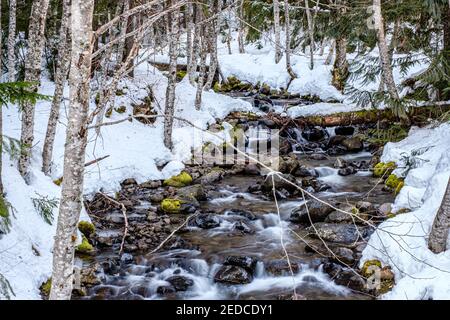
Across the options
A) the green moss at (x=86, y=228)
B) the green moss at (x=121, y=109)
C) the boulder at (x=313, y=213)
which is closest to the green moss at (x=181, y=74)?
the green moss at (x=121, y=109)

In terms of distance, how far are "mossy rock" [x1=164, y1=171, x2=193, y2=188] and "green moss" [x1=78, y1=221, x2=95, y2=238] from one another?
3904 mm

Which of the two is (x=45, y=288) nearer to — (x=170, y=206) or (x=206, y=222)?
(x=206, y=222)

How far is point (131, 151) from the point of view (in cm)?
1348

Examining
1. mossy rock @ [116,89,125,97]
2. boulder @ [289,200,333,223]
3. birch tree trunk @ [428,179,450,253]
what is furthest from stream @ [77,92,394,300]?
mossy rock @ [116,89,125,97]

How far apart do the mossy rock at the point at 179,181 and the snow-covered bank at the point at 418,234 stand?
20.8 feet

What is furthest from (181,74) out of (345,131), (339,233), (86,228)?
(339,233)

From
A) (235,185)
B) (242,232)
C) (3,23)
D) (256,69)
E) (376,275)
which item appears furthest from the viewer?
(256,69)

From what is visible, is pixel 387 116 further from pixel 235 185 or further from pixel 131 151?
pixel 131 151

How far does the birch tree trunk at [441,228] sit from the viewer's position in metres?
6.37

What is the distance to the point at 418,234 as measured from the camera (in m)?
7.07

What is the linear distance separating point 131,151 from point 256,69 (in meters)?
14.9

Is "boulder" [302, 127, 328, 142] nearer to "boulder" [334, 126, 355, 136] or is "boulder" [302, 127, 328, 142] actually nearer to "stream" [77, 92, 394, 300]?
"boulder" [334, 126, 355, 136]
